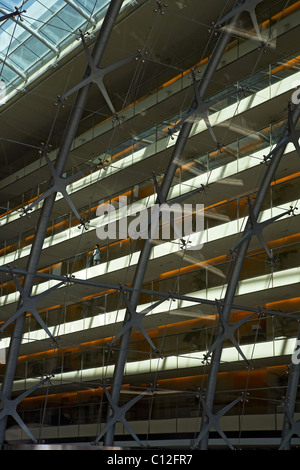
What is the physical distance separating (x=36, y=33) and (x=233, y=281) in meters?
11.4

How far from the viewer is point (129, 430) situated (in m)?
26.4

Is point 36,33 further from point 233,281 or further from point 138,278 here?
point 233,281

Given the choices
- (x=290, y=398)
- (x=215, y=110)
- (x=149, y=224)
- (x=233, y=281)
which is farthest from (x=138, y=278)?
(x=290, y=398)

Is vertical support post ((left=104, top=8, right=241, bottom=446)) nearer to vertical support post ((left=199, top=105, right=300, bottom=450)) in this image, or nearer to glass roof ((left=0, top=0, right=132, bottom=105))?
vertical support post ((left=199, top=105, right=300, bottom=450))

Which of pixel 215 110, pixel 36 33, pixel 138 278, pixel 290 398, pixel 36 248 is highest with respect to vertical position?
pixel 215 110

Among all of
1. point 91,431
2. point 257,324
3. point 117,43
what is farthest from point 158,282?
point 117,43

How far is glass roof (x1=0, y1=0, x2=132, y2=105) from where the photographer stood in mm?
24141

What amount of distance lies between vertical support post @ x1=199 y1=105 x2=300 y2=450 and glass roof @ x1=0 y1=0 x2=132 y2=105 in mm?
8159

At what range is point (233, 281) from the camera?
2855 centimetres

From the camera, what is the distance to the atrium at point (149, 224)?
82.0 ft

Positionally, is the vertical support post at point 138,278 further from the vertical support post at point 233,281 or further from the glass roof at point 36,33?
the glass roof at point 36,33

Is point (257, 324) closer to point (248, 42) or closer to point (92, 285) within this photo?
point (92, 285)

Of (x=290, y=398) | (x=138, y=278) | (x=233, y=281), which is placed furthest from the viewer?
(x=290, y=398)
